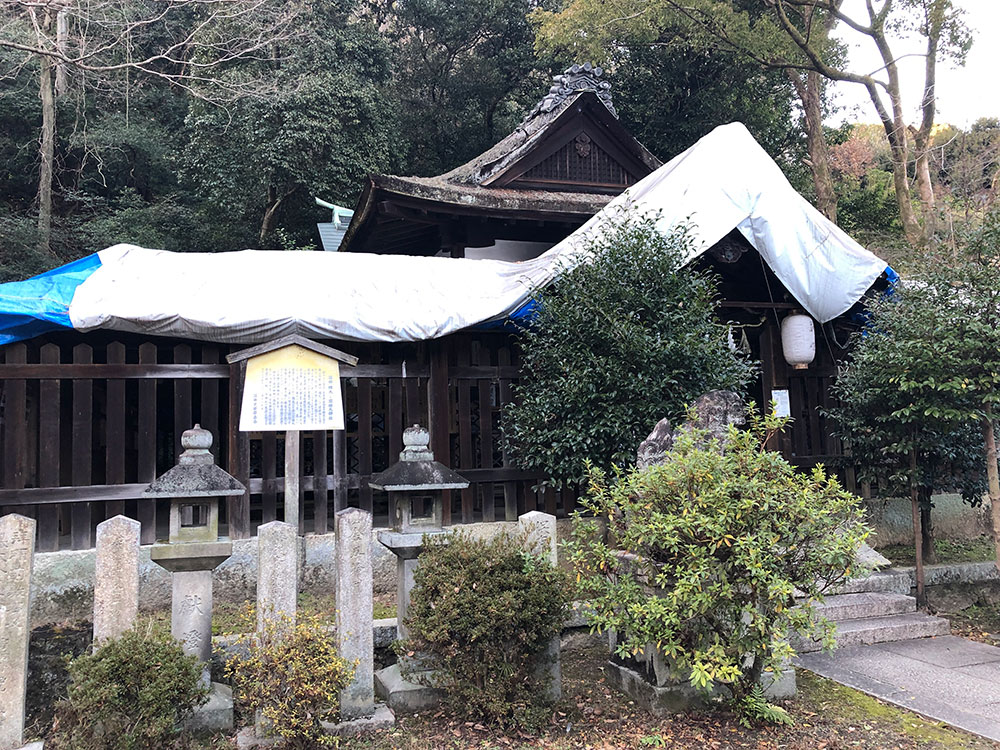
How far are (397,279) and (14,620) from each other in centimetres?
519

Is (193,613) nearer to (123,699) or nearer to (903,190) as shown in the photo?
(123,699)

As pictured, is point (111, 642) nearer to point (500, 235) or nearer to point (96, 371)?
point (96, 371)

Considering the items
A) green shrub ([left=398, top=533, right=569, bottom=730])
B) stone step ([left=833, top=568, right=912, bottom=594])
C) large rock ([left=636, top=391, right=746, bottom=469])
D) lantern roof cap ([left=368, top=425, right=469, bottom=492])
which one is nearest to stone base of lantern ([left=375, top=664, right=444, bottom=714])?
green shrub ([left=398, top=533, right=569, bottom=730])

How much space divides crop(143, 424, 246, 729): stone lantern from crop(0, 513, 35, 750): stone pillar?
2.36 ft

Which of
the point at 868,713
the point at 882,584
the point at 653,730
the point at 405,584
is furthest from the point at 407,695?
the point at 882,584

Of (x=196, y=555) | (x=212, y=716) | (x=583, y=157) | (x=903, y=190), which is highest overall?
(x=903, y=190)

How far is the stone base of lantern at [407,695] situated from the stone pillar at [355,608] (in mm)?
182

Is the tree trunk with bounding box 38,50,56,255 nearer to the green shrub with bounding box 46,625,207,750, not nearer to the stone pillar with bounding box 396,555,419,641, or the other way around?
the stone pillar with bounding box 396,555,419,641

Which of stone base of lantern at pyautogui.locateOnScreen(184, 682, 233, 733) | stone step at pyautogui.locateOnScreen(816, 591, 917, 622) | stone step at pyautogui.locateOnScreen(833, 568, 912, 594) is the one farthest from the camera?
stone step at pyautogui.locateOnScreen(833, 568, 912, 594)

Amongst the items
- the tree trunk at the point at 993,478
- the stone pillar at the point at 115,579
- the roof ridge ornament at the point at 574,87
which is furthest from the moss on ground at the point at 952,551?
the roof ridge ornament at the point at 574,87

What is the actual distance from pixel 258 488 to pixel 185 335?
1.69 metres

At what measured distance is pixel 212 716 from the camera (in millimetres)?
4551

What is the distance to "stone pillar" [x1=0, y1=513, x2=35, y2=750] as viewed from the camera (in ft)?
13.4

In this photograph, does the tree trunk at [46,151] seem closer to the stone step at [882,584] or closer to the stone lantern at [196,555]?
the stone lantern at [196,555]
